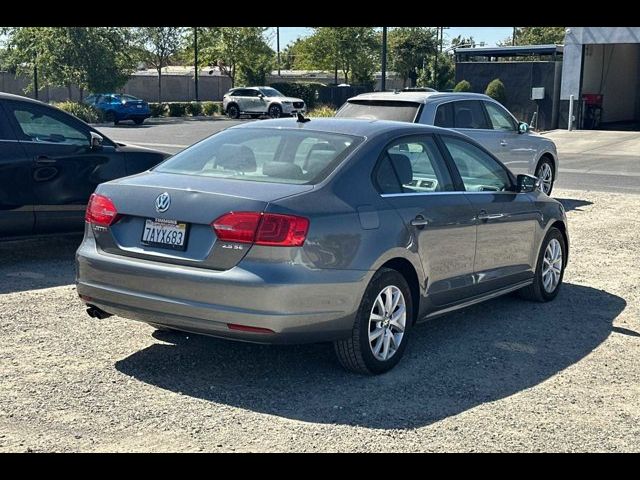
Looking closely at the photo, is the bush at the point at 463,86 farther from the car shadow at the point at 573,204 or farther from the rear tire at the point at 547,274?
the rear tire at the point at 547,274

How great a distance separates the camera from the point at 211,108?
49.5 meters

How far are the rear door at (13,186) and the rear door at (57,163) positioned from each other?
0.05 meters

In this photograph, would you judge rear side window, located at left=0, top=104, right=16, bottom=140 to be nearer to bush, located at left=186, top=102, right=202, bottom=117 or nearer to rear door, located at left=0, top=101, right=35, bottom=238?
rear door, located at left=0, top=101, right=35, bottom=238

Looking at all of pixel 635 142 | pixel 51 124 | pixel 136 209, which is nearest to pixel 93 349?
pixel 136 209

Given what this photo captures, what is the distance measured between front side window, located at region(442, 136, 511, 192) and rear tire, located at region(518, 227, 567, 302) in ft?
2.59

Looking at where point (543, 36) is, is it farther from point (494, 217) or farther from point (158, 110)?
point (494, 217)

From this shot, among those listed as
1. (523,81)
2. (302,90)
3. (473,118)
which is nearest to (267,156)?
(473,118)

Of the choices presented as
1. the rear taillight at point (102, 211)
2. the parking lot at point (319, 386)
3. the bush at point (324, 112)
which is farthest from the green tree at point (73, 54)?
the rear taillight at point (102, 211)

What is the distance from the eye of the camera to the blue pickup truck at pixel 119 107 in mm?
40312

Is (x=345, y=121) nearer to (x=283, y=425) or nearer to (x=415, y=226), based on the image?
(x=415, y=226)

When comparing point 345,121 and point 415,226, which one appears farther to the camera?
point 345,121

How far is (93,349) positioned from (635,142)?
27731 millimetres

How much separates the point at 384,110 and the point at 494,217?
487 centimetres

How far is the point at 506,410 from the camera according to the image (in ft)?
17.1
